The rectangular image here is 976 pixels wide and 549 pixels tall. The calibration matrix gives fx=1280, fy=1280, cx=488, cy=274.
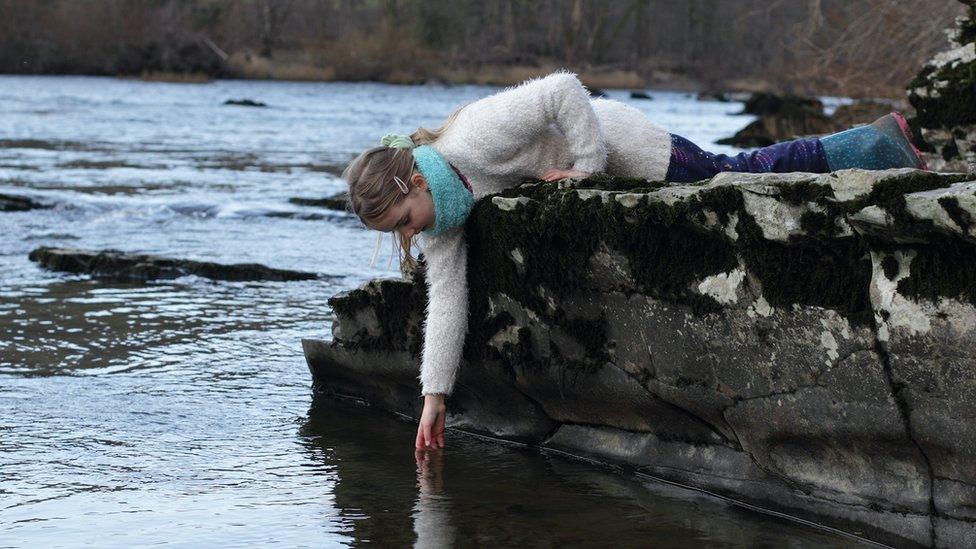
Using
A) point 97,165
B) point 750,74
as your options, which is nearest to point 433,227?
point 97,165

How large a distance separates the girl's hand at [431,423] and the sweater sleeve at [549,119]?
2.75 feet

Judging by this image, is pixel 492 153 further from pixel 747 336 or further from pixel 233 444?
pixel 233 444

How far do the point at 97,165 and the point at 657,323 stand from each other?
49.9 ft

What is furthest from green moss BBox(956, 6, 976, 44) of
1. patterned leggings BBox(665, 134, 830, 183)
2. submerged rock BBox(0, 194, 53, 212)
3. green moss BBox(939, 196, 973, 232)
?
submerged rock BBox(0, 194, 53, 212)

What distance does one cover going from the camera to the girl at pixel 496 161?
4.15 metres

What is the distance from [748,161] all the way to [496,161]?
89cm

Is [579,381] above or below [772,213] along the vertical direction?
below

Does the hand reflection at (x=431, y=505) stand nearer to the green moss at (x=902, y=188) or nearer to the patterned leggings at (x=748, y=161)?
the patterned leggings at (x=748, y=161)

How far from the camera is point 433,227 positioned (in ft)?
13.8

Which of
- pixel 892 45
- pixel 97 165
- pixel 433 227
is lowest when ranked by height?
pixel 97 165

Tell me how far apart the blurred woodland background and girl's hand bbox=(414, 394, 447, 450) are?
3958 cm

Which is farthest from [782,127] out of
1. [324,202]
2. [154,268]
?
[154,268]

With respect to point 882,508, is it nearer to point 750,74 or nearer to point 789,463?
point 789,463

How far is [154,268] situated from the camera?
841cm
